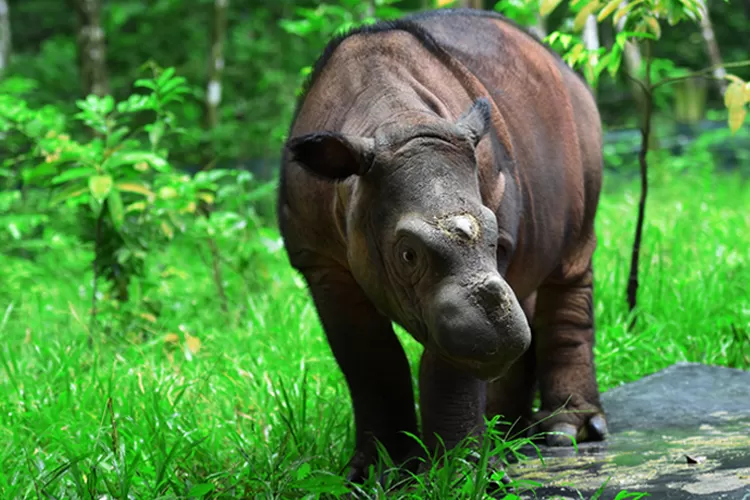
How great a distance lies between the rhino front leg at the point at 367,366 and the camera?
3.26 meters

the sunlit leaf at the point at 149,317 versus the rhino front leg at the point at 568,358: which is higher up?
the rhino front leg at the point at 568,358

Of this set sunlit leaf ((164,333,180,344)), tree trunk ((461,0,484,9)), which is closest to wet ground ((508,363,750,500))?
sunlit leaf ((164,333,180,344))

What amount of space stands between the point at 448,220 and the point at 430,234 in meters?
0.06

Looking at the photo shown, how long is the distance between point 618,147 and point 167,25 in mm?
6467

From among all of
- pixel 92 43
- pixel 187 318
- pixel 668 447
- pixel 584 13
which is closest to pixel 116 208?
pixel 187 318

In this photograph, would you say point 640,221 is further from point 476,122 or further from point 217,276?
point 217,276

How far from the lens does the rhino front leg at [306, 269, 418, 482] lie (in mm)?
3264

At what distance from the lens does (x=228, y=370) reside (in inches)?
177

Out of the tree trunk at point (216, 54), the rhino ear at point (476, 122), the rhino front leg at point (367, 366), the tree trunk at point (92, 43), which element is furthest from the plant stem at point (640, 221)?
the tree trunk at point (216, 54)

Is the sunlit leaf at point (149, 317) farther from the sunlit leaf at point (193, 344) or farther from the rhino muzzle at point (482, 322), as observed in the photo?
the rhino muzzle at point (482, 322)

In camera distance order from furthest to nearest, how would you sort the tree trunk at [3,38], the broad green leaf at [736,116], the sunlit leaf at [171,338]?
the tree trunk at [3,38], the sunlit leaf at [171,338], the broad green leaf at [736,116]

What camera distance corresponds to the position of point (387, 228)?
8.90 feet

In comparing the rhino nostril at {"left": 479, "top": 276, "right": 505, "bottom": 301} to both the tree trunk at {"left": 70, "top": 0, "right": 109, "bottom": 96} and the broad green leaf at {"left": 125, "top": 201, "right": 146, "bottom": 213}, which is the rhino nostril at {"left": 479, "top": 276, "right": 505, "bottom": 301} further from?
the tree trunk at {"left": 70, "top": 0, "right": 109, "bottom": 96}

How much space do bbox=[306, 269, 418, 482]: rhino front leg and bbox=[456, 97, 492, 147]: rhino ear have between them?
745mm
